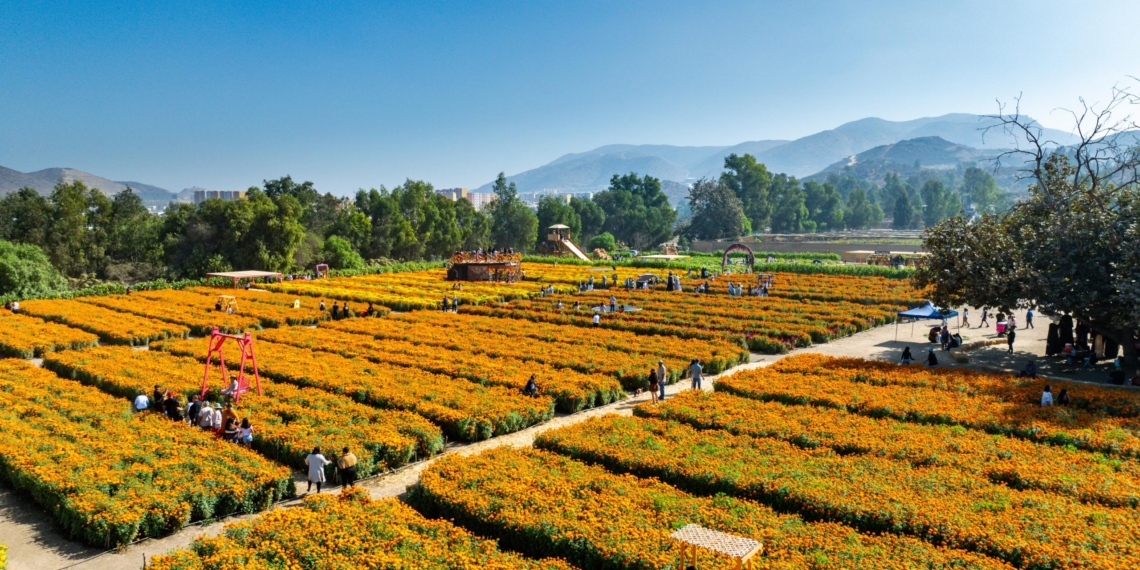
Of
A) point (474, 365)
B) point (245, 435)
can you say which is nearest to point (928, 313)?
point (474, 365)

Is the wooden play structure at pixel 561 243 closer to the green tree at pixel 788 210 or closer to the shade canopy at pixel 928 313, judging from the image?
the shade canopy at pixel 928 313

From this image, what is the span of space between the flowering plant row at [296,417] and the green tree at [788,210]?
515 ft

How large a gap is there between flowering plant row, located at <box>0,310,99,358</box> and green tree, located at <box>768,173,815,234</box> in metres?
152

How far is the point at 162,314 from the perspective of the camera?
1583 inches

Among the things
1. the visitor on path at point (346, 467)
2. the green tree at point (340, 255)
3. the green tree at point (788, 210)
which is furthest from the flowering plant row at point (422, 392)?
the green tree at point (788, 210)

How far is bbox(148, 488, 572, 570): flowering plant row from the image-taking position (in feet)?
37.2

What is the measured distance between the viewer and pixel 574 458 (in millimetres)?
16766

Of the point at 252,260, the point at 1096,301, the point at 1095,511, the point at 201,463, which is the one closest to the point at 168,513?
the point at 201,463

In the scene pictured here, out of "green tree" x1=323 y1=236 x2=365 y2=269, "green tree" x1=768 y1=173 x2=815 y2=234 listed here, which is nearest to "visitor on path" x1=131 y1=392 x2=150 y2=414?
"green tree" x1=323 y1=236 x2=365 y2=269

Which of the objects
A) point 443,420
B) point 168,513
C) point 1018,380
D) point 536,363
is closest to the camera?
point 168,513

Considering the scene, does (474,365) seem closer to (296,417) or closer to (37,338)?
(296,417)

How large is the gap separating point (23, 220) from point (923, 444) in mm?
80718

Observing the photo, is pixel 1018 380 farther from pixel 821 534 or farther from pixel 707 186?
pixel 707 186

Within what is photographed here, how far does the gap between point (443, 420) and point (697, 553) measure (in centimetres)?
1013
